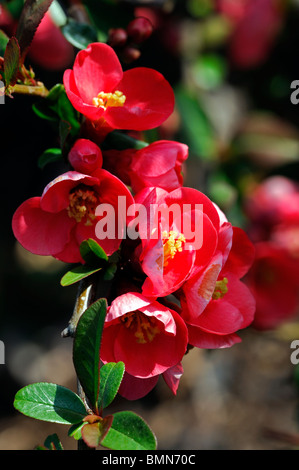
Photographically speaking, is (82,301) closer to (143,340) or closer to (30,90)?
(143,340)

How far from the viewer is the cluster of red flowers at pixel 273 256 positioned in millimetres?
1489

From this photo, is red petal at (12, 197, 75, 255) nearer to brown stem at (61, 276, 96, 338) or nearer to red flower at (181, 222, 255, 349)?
brown stem at (61, 276, 96, 338)

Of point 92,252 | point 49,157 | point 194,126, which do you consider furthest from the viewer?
point 194,126

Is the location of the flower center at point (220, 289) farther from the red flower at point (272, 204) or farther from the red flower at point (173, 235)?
the red flower at point (272, 204)

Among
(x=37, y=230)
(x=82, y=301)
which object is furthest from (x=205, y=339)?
(x=37, y=230)

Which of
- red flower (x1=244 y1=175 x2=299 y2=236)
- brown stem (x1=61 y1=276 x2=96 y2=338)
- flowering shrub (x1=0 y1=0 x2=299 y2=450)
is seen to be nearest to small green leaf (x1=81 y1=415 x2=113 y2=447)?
flowering shrub (x1=0 y1=0 x2=299 y2=450)

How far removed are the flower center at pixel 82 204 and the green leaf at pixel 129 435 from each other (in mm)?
287

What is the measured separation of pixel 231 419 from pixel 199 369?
0.80ft

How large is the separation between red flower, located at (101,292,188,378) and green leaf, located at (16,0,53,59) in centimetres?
39

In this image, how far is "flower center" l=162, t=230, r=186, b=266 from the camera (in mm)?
668

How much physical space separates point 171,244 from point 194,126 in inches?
38.8

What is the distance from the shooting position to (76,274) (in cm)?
65
